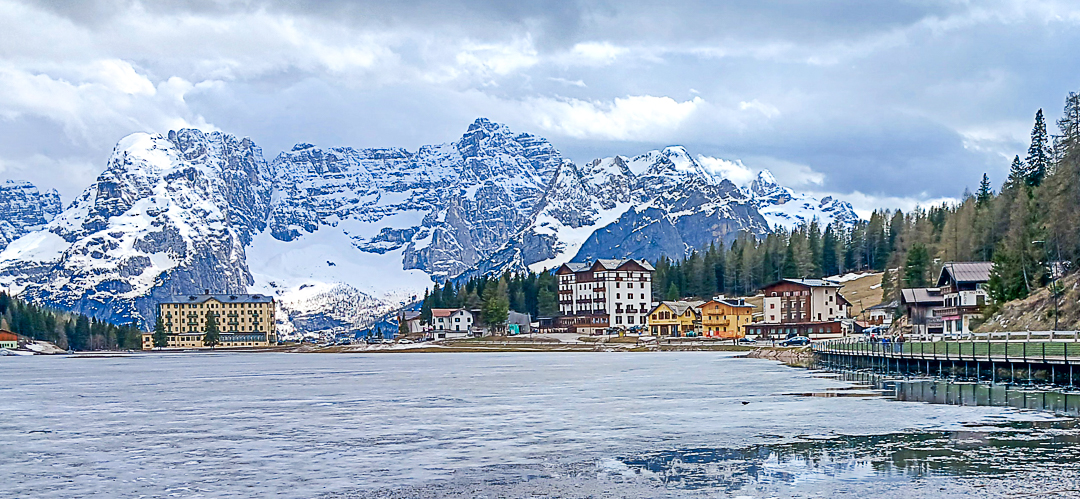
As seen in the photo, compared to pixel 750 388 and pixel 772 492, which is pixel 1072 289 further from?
pixel 772 492

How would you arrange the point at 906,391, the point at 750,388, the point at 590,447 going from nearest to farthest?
the point at 590,447
the point at 906,391
the point at 750,388

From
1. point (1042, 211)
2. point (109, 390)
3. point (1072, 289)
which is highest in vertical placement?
point (1042, 211)

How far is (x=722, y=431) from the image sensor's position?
4572 cm

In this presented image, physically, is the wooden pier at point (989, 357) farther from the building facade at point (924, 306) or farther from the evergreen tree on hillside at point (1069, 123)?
the building facade at point (924, 306)

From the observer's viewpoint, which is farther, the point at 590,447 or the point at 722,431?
the point at 722,431

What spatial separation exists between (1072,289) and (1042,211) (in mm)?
17945

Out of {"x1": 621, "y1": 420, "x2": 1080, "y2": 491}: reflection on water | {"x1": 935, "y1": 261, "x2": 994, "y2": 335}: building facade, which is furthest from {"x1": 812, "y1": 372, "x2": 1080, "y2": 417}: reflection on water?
{"x1": 935, "y1": 261, "x2": 994, "y2": 335}: building facade

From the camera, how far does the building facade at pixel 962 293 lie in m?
131

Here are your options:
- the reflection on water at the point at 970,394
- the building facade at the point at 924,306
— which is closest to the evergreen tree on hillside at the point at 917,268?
the building facade at the point at 924,306

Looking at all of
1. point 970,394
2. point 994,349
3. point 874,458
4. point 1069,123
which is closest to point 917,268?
→ point 1069,123

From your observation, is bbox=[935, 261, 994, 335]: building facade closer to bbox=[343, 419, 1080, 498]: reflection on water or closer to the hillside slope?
the hillside slope

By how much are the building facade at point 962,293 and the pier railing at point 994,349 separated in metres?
31.7

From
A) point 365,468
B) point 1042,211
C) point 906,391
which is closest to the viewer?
point 365,468

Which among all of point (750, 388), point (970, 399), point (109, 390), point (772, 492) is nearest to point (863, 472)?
point (772, 492)
